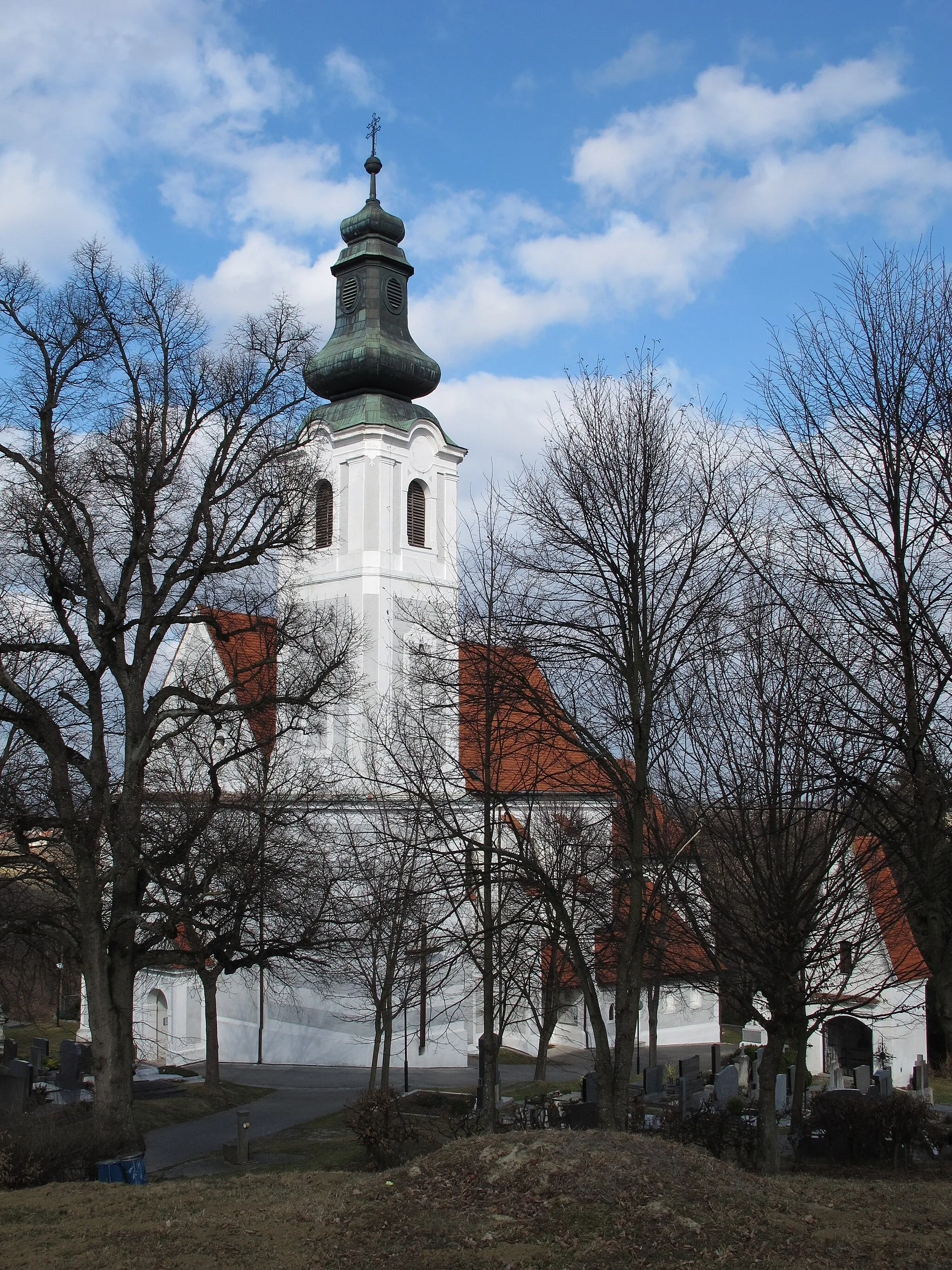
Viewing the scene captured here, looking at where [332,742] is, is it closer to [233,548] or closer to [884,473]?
[233,548]

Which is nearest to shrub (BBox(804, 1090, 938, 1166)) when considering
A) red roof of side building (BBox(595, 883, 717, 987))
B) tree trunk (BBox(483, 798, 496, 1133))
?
red roof of side building (BBox(595, 883, 717, 987))

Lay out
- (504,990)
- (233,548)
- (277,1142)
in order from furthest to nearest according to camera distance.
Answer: (277,1142) < (504,990) < (233,548)

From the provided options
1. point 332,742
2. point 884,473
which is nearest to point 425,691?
point 884,473

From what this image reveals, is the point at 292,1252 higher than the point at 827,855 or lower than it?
lower

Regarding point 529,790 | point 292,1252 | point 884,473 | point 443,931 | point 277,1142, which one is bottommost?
point 277,1142

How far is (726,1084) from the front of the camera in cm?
2327

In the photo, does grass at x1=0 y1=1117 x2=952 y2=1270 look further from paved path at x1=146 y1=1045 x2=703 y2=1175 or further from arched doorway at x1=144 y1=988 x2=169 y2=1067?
arched doorway at x1=144 y1=988 x2=169 y2=1067

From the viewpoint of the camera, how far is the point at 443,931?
53.5ft

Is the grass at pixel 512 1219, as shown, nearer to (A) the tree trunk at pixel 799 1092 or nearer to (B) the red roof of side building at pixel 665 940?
(B) the red roof of side building at pixel 665 940

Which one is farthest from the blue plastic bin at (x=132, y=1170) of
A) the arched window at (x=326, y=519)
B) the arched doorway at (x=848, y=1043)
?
the arched doorway at (x=848, y=1043)

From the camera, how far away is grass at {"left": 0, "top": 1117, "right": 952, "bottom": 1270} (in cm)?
856

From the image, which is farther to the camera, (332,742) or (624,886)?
(332,742)

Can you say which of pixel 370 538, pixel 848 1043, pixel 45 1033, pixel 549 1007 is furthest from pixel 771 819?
pixel 45 1033

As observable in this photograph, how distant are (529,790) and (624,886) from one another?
183cm
